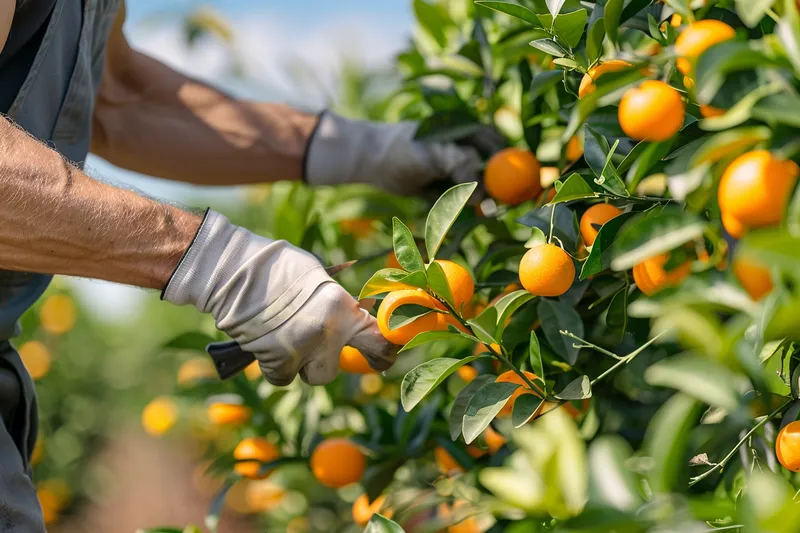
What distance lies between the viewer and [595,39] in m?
0.87

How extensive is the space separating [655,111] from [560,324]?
0.35m

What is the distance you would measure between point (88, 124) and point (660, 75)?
0.97m

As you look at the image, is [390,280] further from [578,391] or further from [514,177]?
[514,177]

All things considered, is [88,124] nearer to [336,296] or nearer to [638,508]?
[336,296]

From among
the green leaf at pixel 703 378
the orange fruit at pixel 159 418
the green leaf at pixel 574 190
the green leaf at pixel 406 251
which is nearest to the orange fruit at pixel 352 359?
the green leaf at pixel 406 251

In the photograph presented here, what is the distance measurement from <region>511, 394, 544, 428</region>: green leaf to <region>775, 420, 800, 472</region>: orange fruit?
0.77 ft

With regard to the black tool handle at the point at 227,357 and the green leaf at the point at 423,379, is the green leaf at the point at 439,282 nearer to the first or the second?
the green leaf at the point at 423,379

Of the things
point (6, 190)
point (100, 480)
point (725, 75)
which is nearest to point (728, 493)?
point (725, 75)

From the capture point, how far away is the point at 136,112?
5.79 feet

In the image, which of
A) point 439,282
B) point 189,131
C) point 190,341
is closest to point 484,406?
point 439,282

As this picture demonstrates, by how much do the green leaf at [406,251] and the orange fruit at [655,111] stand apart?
0.24 meters

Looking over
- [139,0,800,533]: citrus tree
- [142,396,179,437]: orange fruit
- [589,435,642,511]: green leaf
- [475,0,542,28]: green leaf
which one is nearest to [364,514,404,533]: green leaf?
[139,0,800,533]: citrus tree

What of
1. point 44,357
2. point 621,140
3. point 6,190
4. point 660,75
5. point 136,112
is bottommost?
point 44,357

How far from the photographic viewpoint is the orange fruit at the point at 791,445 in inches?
28.9
